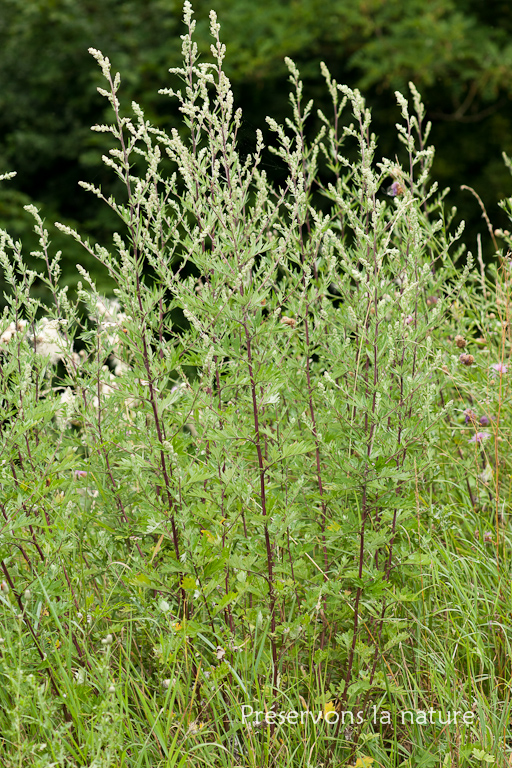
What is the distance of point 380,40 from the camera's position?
7.88m

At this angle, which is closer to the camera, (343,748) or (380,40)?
(343,748)

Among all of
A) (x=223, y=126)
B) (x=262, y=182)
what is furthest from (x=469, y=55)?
(x=223, y=126)

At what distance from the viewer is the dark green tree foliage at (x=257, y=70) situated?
25.9 ft

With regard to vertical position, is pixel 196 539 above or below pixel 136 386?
below

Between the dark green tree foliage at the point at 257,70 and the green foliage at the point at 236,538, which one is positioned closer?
the green foliage at the point at 236,538

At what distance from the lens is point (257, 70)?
27.0 feet

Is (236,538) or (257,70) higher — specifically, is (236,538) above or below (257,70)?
below

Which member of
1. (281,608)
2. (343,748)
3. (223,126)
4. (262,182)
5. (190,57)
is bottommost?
(343,748)

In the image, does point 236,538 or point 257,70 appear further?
point 257,70

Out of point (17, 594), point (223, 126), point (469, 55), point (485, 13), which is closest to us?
point (223, 126)

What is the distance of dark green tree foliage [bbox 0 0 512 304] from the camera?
7.89 meters

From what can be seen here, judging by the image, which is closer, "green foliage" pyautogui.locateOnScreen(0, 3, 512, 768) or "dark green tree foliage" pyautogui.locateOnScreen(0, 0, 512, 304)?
"green foliage" pyautogui.locateOnScreen(0, 3, 512, 768)

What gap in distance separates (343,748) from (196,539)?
0.77 metres

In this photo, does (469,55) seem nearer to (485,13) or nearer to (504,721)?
(485,13)
